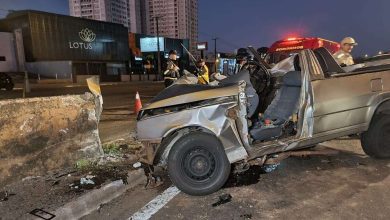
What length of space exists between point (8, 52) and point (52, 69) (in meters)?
4.85

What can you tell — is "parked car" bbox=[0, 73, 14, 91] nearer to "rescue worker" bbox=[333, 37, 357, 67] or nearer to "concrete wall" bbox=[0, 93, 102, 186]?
"concrete wall" bbox=[0, 93, 102, 186]

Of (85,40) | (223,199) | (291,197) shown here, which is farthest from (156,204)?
(85,40)

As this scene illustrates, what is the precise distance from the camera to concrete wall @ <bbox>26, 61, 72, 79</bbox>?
38531 millimetres

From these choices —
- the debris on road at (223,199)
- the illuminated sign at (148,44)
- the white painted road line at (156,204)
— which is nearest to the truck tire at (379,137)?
the debris on road at (223,199)

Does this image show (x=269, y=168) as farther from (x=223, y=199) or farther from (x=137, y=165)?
(x=137, y=165)

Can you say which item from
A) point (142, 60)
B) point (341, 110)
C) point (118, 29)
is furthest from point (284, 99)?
point (142, 60)

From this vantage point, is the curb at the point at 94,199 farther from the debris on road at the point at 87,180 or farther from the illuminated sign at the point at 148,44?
the illuminated sign at the point at 148,44

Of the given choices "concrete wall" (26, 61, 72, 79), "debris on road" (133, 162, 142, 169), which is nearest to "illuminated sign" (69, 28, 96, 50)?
"concrete wall" (26, 61, 72, 79)

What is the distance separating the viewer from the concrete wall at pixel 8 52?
119ft

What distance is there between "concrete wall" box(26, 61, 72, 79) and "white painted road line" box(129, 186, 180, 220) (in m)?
38.7

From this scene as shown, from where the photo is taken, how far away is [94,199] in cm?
387

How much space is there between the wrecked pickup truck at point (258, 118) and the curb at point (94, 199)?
374mm

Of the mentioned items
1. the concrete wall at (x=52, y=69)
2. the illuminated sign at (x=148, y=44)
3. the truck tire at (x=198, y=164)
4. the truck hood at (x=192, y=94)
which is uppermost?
the illuminated sign at (x=148, y=44)

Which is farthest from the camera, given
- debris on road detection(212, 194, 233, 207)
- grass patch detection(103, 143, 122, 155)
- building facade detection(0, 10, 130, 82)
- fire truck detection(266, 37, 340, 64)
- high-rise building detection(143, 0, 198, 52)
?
high-rise building detection(143, 0, 198, 52)
